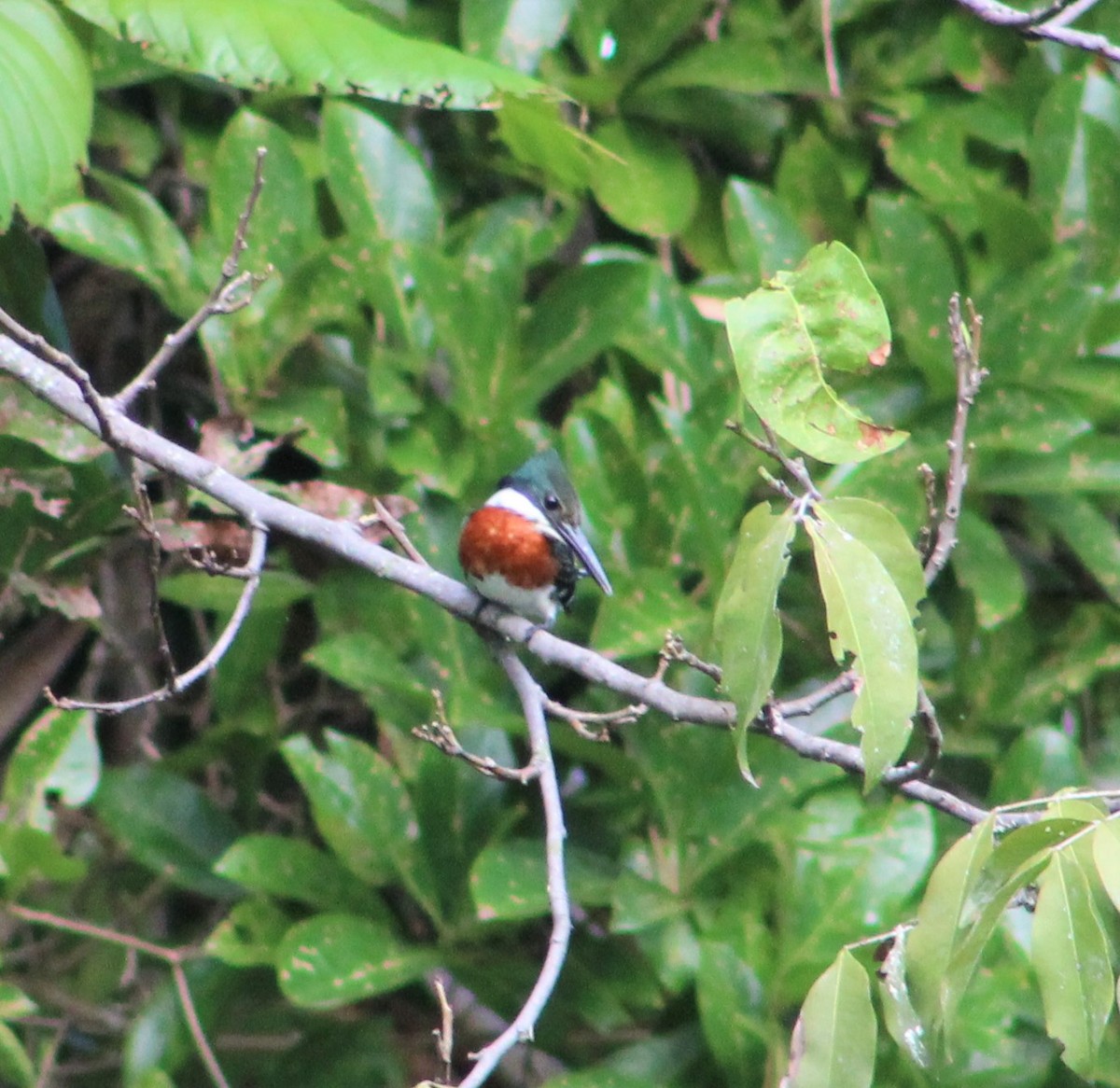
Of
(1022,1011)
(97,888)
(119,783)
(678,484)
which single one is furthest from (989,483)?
(97,888)

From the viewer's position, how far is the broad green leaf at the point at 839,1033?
1.19m

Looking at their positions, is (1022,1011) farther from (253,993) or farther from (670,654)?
(253,993)

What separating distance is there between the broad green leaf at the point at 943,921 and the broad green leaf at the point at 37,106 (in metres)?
1.38

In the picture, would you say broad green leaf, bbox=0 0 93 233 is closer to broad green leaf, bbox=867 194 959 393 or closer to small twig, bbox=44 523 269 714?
small twig, bbox=44 523 269 714

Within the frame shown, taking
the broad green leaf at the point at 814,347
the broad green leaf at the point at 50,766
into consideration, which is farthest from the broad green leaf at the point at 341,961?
the broad green leaf at the point at 814,347

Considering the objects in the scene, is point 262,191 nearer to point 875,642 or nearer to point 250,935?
point 250,935

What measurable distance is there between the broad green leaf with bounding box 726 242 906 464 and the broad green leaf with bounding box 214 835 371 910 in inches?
55.8

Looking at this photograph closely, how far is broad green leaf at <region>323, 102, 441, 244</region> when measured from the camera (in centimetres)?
238

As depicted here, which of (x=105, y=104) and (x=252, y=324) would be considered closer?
(x=252, y=324)

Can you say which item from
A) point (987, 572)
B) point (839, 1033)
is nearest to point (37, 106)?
point (839, 1033)

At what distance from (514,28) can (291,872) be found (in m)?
1.46

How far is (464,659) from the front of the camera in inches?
88.4

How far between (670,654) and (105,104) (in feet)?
5.49

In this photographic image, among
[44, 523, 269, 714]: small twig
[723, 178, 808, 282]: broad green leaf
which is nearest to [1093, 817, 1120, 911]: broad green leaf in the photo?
[44, 523, 269, 714]: small twig
